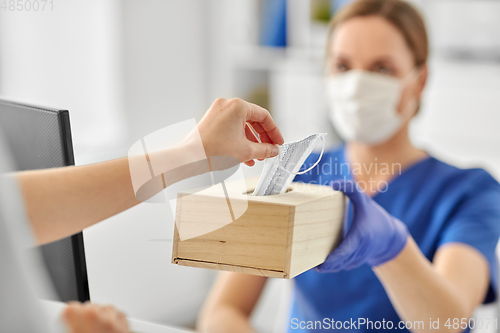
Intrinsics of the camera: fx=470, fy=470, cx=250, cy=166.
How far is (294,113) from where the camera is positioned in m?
1.90

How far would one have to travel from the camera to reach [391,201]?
0.88 m

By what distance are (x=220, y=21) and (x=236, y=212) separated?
1884 mm

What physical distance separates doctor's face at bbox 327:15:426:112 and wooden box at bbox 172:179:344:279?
1.83 ft

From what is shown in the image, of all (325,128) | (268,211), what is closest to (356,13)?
(268,211)

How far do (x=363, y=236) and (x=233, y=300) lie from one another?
53 centimetres

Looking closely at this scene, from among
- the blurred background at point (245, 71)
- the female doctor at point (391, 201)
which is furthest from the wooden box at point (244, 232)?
the blurred background at point (245, 71)

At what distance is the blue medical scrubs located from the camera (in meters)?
0.75

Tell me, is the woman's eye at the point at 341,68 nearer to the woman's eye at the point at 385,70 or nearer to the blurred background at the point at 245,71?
the woman's eye at the point at 385,70

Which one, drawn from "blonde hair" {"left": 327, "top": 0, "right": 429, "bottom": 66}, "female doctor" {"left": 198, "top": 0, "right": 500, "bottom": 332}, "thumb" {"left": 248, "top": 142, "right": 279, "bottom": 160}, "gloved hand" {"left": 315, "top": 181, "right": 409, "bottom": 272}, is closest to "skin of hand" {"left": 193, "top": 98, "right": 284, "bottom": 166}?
"thumb" {"left": 248, "top": 142, "right": 279, "bottom": 160}

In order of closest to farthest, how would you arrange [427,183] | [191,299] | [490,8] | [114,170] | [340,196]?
[114,170] < [340,196] < [427,183] < [490,8] < [191,299]

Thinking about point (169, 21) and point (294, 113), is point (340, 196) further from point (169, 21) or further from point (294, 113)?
point (169, 21)

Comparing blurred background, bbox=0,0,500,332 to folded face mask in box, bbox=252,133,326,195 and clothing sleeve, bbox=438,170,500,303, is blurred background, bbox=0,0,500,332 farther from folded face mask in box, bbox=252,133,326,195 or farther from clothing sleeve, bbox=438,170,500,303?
folded face mask in box, bbox=252,133,326,195

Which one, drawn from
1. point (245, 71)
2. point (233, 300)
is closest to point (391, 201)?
point (233, 300)

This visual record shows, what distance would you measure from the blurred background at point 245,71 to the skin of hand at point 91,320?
2.45ft
